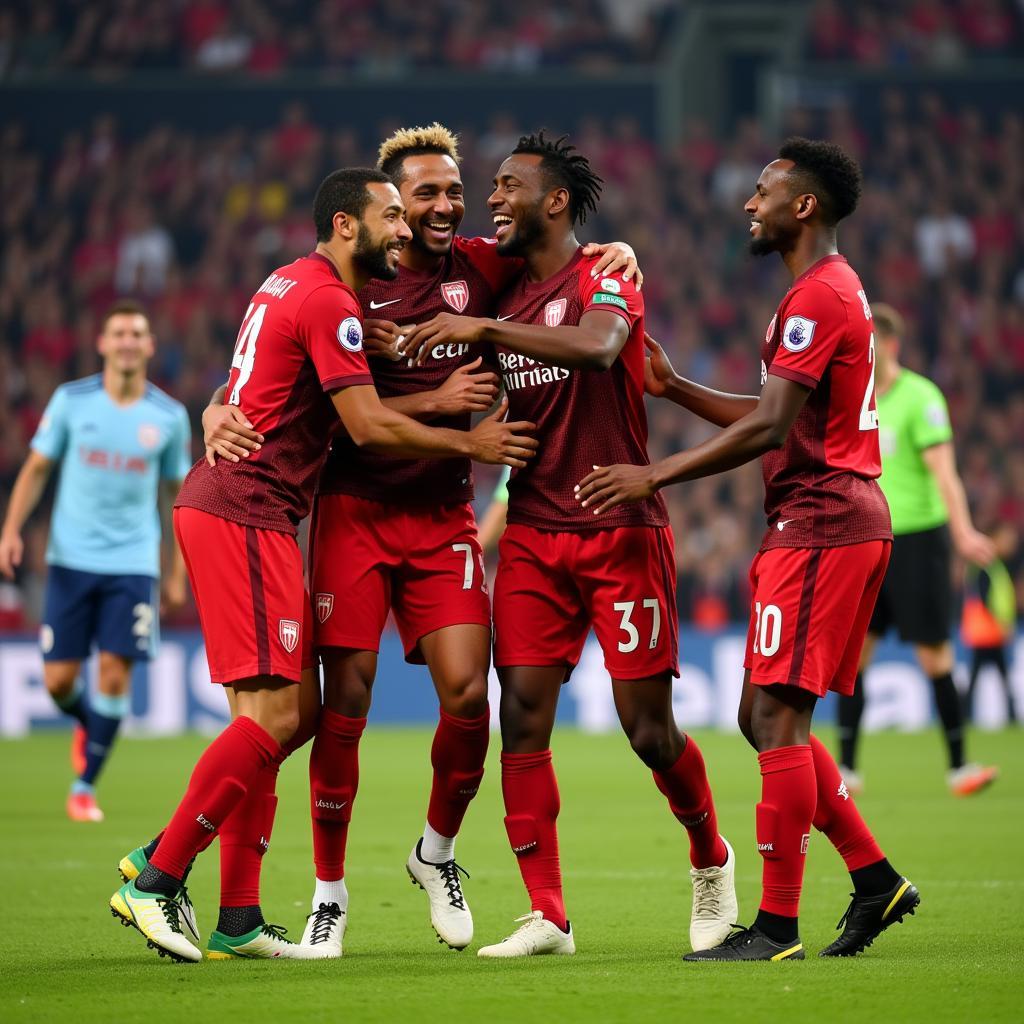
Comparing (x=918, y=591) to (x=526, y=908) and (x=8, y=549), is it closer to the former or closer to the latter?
(x=526, y=908)

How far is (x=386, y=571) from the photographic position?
19.0ft

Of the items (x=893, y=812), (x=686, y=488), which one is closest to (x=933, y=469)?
(x=893, y=812)

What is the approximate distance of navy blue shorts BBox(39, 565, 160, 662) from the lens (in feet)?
31.0

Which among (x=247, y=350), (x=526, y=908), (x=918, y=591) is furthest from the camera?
(x=918, y=591)

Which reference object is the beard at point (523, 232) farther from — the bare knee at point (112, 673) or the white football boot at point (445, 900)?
the bare knee at point (112, 673)

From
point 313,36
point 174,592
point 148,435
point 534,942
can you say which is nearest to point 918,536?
point 174,592

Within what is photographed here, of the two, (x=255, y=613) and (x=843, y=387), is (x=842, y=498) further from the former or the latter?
(x=255, y=613)

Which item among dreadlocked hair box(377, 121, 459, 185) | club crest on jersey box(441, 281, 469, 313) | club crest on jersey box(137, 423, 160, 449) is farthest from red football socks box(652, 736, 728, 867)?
club crest on jersey box(137, 423, 160, 449)

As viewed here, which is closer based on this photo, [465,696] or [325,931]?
[325,931]

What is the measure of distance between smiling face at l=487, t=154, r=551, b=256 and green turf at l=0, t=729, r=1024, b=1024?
233 centimetres

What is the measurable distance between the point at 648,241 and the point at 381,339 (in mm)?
16657

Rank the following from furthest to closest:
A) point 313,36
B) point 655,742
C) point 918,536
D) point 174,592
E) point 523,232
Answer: point 313,36 < point 918,536 < point 174,592 < point 523,232 < point 655,742

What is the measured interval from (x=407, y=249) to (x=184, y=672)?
9939 mm

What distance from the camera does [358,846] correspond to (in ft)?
27.0
